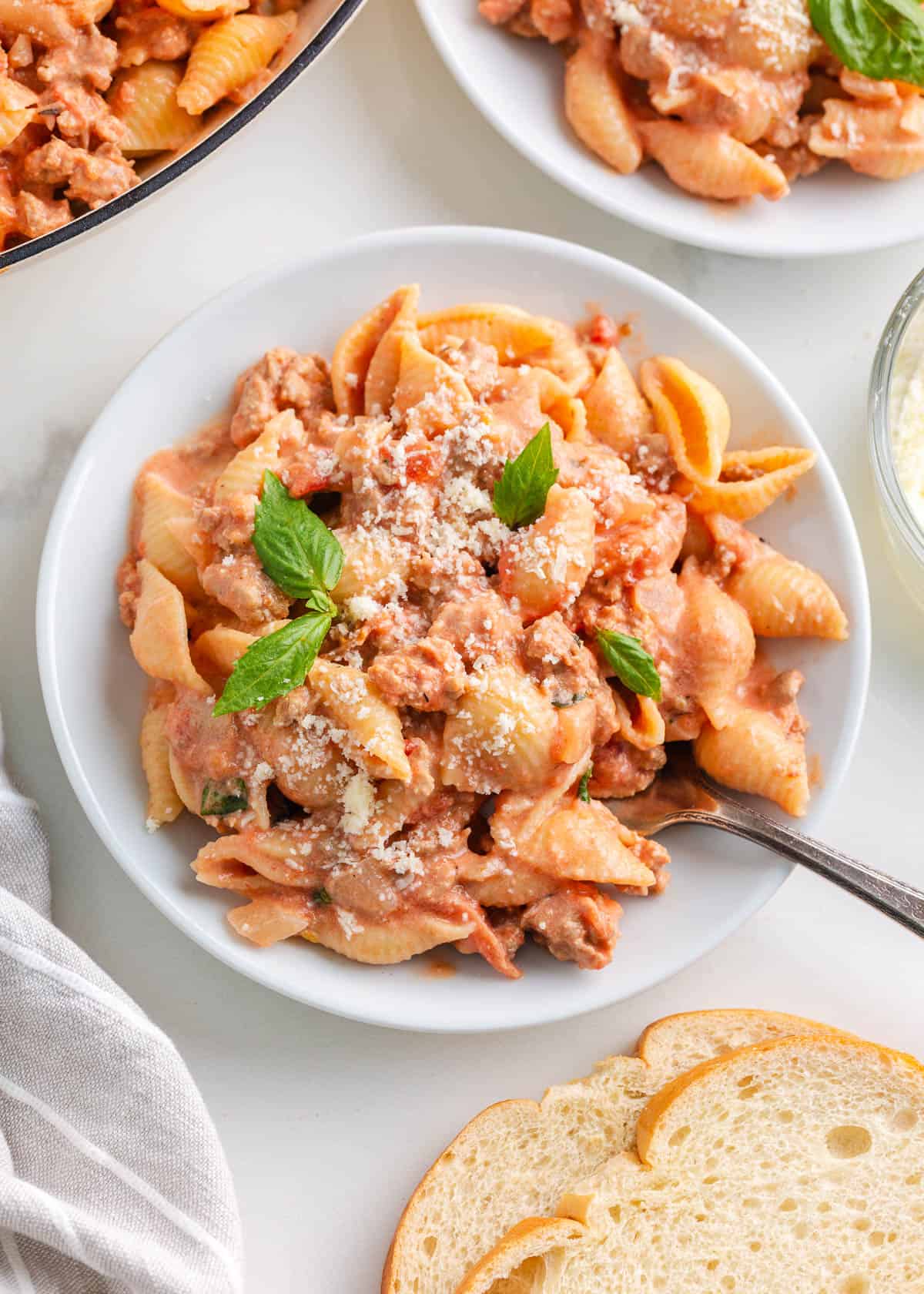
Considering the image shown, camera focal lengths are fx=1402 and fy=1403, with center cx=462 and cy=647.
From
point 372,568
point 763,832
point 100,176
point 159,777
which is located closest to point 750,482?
point 763,832

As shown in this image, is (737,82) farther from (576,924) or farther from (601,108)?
(576,924)

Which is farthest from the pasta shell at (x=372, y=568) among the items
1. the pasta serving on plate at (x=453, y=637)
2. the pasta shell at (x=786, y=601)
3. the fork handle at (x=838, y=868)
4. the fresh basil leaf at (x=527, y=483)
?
the fork handle at (x=838, y=868)

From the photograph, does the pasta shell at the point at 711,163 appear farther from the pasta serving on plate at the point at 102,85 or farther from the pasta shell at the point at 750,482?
the pasta serving on plate at the point at 102,85

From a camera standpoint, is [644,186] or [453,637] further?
[644,186]

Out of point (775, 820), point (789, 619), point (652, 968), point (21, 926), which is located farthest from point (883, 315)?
point (21, 926)

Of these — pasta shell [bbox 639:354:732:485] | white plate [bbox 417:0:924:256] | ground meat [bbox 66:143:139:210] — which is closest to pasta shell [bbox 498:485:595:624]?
pasta shell [bbox 639:354:732:485]

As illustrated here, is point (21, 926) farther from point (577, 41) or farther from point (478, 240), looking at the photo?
point (577, 41)
